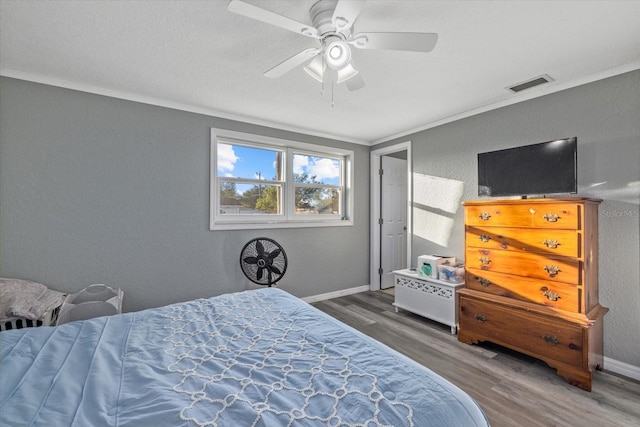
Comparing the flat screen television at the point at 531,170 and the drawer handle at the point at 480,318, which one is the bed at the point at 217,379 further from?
the flat screen television at the point at 531,170

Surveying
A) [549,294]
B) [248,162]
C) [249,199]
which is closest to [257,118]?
[248,162]

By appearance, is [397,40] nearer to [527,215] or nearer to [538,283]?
[527,215]

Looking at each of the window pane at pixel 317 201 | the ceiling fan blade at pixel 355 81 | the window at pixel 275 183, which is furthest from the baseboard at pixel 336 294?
the ceiling fan blade at pixel 355 81

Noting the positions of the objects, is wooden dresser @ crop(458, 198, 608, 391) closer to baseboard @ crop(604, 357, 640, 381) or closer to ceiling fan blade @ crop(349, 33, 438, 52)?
baseboard @ crop(604, 357, 640, 381)

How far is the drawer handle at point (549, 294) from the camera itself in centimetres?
217

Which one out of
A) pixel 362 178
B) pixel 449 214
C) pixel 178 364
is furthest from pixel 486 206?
pixel 178 364

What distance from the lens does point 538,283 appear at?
2268mm

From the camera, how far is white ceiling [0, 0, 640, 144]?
62.6 inches

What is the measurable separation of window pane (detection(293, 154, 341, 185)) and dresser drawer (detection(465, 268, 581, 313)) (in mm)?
2197

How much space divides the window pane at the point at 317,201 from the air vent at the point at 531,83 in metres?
2.38

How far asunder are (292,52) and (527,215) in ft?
7.30

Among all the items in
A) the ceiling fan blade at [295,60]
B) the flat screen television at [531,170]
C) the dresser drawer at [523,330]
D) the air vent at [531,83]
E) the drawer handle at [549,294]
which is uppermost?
the air vent at [531,83]

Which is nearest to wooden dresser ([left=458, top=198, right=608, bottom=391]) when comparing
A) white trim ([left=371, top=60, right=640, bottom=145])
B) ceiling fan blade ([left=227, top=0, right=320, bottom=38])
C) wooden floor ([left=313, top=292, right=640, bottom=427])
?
wooden floor ([left=313, top=292, right=640, bottom=427])

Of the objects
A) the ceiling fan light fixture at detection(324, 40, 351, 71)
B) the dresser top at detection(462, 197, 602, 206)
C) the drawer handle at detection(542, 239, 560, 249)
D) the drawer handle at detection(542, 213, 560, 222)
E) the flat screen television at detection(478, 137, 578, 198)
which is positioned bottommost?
the drawer handle at detection(542, 239, 560, 249)
